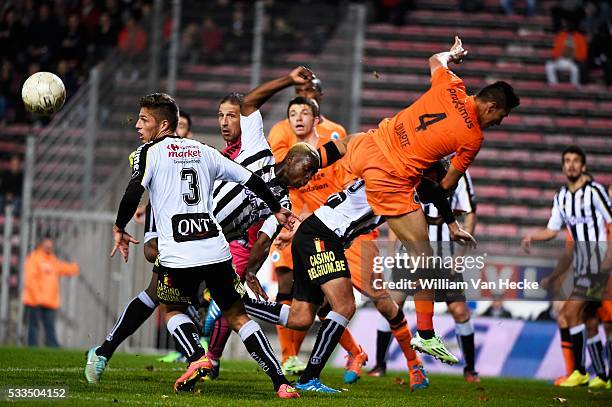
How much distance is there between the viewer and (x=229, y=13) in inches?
773

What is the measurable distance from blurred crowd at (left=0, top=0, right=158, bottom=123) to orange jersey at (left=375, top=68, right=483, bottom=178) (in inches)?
467

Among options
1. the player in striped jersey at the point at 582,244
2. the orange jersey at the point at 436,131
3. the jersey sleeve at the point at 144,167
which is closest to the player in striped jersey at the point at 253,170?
the orange jersey at the point at 436,131

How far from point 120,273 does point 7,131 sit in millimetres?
5835

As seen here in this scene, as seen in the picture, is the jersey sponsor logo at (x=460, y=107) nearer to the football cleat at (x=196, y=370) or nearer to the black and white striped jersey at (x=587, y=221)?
the football cleat at (x=196, y=370)

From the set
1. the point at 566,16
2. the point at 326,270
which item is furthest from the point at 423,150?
the point at 566,16

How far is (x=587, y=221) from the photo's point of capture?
37.6 ft

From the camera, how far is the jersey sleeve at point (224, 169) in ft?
24.2

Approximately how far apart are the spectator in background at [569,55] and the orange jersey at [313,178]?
1214 centimetres

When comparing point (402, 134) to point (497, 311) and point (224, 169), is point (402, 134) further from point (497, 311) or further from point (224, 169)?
point (497, 311)

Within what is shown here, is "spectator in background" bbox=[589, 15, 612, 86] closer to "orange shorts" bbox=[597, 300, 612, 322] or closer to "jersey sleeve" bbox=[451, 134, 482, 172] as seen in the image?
"orange shorts" bbox=[597, 300, 612, 322]

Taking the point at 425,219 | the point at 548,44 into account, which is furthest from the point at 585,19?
the point at 425,219

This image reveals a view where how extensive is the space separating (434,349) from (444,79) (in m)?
2.12

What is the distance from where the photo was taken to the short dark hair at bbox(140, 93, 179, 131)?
24.2 ft

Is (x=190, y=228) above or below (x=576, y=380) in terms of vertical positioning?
above
